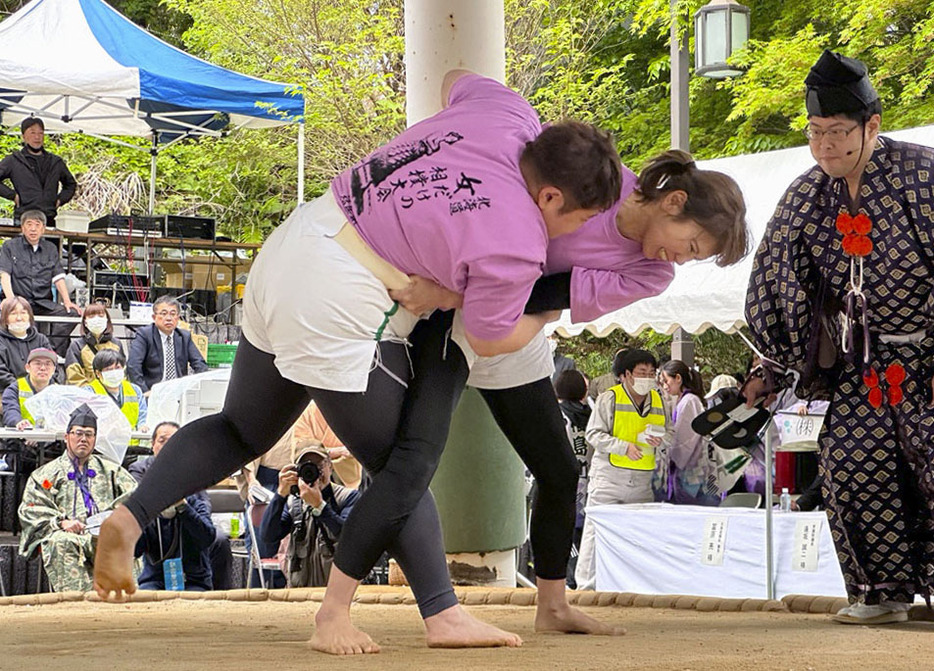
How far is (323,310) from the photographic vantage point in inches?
81.5

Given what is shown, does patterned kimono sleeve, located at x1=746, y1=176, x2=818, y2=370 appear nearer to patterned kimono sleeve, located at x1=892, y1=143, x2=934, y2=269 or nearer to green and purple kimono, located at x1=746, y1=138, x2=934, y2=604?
green and purple kimono, located at x1=746, y1=138, x2=934, y2=604

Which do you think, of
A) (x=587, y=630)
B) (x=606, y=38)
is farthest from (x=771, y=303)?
(x=606, y=38)

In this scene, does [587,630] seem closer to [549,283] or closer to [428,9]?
[549,283]

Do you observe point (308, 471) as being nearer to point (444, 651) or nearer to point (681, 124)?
point (444, 651)

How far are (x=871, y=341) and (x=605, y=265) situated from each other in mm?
795

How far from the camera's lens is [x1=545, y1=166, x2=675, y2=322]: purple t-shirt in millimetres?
2188

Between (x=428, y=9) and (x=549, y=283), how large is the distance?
185 centimetres

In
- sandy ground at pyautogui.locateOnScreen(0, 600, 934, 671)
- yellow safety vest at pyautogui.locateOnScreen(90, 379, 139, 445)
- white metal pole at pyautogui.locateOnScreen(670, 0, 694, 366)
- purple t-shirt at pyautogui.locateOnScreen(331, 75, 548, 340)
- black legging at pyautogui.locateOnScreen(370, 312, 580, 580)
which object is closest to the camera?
sandy ground at pyautogui.locateOnScreen(0, 600, 934, 671)

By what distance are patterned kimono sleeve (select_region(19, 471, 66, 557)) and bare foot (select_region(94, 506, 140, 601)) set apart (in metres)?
3.26

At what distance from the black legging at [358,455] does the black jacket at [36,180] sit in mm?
7820

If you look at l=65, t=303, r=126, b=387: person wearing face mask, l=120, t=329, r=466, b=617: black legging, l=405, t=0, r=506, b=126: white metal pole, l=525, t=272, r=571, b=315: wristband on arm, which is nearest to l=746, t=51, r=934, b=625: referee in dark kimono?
l=525, t=272, r=571, b=315: wristband on arm

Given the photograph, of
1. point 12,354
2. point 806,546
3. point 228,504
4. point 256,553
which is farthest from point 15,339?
point 806,546

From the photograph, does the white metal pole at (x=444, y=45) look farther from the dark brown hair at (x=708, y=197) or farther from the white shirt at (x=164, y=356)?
the white shirt at (x=164, y=356)

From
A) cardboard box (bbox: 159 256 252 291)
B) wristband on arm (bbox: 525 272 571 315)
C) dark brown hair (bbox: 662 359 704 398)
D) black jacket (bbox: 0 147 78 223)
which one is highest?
black jacket (bbox: 0 147 78 223)
